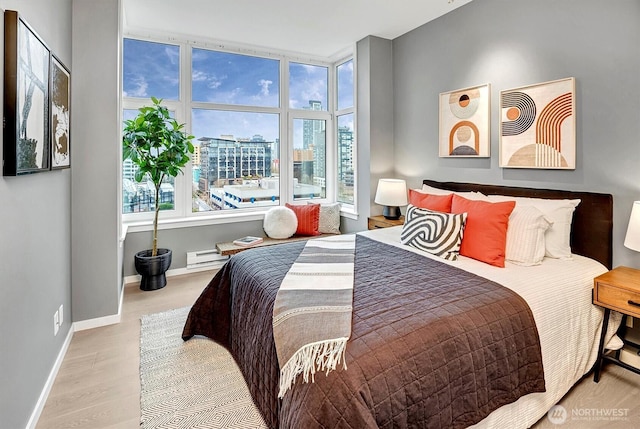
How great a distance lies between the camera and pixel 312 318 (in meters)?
1.48

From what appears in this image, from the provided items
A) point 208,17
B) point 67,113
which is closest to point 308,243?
point 67,113

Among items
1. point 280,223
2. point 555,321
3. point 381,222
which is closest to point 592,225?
point 555,321

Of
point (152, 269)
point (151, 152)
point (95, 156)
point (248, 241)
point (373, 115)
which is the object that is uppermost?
point (373, 115)

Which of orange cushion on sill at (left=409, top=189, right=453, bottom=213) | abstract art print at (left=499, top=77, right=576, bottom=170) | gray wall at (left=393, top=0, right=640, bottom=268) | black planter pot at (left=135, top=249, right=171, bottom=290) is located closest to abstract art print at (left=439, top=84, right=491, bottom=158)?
gray wall at (left=393, top=0, right=640, bottom=268)

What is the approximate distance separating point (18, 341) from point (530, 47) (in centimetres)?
364

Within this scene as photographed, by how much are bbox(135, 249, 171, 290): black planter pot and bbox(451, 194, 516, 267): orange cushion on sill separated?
9.15 ft

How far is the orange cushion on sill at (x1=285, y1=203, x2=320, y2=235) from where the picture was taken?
14.3ft

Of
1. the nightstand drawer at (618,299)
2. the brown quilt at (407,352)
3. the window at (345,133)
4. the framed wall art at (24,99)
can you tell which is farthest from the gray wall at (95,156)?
the nightstand drawer at (618,299)

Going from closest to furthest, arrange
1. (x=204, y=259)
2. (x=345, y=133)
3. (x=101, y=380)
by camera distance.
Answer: (x=101, y=380) < (x=204, y=259) < (x=345, y=133)

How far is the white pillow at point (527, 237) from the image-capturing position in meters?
2.20

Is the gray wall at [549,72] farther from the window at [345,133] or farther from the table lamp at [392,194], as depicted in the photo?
the window at [345,133]

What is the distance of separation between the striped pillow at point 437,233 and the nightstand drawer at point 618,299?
77 centimetres

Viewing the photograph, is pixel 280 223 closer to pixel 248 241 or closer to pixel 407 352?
pixel 248 241

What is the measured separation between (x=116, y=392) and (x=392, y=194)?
2.84 meters
